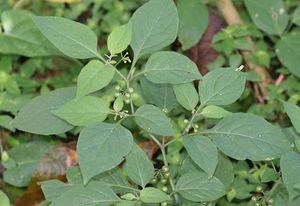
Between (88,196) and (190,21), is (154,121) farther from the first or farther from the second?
(190,21)

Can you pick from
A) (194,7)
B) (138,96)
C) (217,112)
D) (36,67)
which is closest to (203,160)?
(217,112)

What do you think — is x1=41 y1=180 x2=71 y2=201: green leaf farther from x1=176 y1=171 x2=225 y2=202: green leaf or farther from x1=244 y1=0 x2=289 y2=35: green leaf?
x1=244 y1=0 x2=289 y2=35: green leaf

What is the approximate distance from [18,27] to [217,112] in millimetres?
1012

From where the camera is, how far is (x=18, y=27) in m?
2.22

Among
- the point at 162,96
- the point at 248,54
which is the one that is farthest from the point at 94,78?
the point at 248,54

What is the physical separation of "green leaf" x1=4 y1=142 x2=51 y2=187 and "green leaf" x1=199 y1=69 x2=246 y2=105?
738mm

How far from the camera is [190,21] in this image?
2.11 metres

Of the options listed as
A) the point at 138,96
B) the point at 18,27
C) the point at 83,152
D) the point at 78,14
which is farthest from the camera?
the point at 78,14

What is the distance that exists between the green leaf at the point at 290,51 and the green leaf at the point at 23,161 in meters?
0.87

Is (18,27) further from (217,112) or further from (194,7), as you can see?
(217,112)

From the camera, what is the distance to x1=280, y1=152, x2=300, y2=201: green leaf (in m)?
1.35

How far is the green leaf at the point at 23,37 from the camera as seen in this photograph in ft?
7.18

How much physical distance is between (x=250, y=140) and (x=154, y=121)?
0.80 feet

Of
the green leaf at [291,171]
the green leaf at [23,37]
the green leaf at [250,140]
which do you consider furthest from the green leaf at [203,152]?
the green leaf at [23,37]
